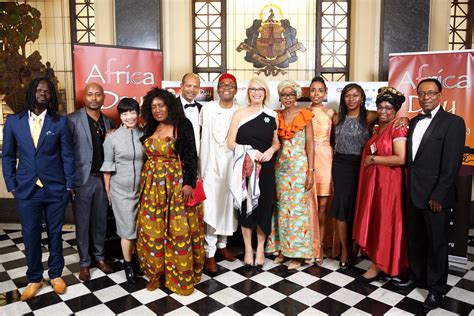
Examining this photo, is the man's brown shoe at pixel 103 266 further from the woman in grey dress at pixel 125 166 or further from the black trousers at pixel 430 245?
the black trousers at pixel 430 245

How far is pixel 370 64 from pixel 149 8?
3.09 m

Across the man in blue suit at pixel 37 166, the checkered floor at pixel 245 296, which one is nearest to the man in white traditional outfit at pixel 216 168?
the checkered floor at pixel 245 296

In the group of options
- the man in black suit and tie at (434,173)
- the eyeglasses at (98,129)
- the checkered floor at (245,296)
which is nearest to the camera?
the man in black suit and tie at (434,173)

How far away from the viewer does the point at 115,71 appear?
4.52 m

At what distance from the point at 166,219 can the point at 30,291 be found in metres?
1.27

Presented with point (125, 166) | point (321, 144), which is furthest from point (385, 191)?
point (125, 166)

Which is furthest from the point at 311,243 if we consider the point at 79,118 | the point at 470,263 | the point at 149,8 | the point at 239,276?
the point at 149,8

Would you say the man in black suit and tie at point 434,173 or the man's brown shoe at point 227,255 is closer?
the man in black suit and tie at point 434,173

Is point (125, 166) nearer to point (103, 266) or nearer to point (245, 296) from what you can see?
point (103, 266)

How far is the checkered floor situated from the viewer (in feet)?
9.95

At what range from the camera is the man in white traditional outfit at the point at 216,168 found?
369 cm

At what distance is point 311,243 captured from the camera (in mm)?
3816

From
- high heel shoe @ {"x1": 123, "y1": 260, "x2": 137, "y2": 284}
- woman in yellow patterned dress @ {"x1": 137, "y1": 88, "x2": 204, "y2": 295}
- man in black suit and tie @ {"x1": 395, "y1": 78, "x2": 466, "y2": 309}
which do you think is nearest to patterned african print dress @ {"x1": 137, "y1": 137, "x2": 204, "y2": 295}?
woman in yellow patterned dress @ {"x1": 137, "y1": 88, "x2": 204, "y2": 295}

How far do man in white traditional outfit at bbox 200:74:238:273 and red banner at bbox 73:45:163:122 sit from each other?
4.18 feet
